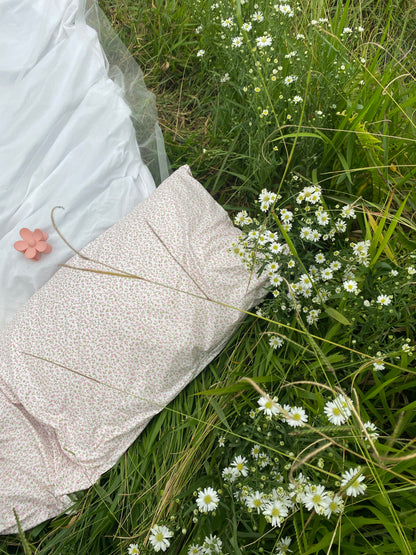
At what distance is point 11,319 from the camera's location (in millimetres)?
1535

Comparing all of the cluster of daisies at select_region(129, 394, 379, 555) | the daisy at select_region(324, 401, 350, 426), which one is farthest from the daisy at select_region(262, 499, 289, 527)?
the daisy at select_region(324, 401, 350, 426)

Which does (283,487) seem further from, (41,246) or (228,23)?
(228,23)

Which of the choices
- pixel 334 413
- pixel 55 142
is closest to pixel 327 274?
pixel 334 413

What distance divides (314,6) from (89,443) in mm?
1996

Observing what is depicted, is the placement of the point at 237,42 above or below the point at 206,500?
above

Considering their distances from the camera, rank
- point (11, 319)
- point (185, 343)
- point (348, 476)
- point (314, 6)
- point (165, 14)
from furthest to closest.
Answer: point (165, 14) → point (314, 6) → point (11, 319) → point (185, 343) → point (348, 476)

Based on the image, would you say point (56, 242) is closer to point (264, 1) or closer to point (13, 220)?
point (13, 220)

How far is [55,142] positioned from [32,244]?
0.44 m

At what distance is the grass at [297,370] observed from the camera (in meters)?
1.07

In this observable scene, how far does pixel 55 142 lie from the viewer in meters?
1.64

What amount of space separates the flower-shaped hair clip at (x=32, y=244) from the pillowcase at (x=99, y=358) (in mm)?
192

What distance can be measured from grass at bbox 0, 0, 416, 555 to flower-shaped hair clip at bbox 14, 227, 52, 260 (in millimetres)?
742

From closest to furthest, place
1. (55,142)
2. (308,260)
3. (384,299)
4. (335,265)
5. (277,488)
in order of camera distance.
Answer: (277,488) → (384,299) → (335,265) → (308,260) → (55,142)

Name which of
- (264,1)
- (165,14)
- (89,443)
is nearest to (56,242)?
(89,443)
